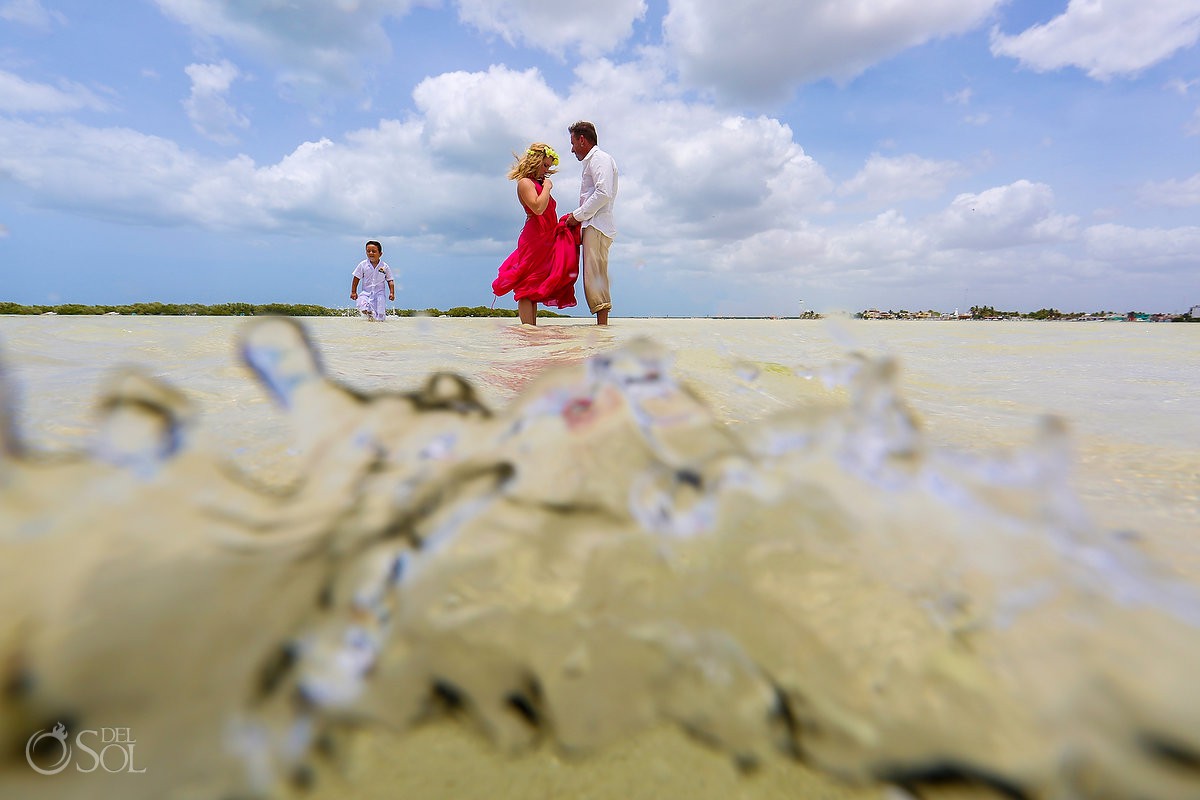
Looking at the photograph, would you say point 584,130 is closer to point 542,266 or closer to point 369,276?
point 542,266

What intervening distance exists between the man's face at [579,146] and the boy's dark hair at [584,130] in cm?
3

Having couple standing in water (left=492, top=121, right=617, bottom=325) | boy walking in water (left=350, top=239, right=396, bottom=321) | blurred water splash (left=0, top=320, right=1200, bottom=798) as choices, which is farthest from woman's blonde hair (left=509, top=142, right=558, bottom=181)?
blurred water splash (left=0, top=320, right=1200, bottom=798)

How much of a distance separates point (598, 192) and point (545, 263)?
125 cm

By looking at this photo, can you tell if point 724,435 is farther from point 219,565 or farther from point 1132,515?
point 1132,515

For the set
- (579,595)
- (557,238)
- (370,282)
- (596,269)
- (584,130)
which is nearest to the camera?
(579,595)

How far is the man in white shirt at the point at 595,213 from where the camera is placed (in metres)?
6.40

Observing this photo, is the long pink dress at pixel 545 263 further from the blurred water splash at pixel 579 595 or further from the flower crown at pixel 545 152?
the blurred water splash at pixel 579 595

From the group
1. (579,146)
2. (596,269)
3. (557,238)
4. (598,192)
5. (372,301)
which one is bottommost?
(372,301)

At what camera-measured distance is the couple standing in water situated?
6527 millimetres

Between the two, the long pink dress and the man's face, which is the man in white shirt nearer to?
the man's face

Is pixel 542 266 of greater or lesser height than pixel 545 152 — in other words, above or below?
below

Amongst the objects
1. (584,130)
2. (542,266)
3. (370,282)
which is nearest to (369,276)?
(370,282)

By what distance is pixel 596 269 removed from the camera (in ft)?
23.4

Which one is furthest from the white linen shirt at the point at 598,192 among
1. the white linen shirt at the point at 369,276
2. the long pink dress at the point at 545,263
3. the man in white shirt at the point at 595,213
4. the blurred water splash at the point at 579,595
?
the blurred water splash at the point at 579,595
